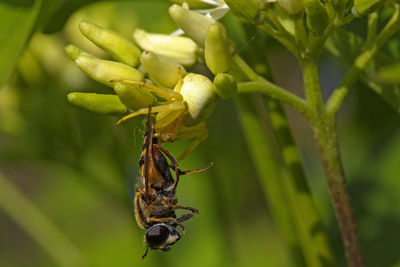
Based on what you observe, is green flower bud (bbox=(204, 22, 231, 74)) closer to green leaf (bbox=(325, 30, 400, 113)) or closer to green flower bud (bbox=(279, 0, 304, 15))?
green flower bud (bbox=(279, 0, 304, 15))

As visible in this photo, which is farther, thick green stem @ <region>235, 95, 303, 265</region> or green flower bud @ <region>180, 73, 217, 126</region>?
thick green stem @ <region>235, 95, 303, 265</region>

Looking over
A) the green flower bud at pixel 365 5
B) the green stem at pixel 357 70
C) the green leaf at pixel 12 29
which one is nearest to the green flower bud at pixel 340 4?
the green flower bud at pixel 365 5

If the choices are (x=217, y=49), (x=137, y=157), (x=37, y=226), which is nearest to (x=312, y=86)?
(x=217, y=49)

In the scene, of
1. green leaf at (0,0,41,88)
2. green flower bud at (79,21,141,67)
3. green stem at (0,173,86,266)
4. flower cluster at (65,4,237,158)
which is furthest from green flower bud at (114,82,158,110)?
green stem at (0,173,86,266)

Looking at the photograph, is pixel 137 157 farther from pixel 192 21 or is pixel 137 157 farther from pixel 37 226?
pixel 37 226

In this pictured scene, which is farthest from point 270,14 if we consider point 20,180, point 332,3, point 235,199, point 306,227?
point 20,180
